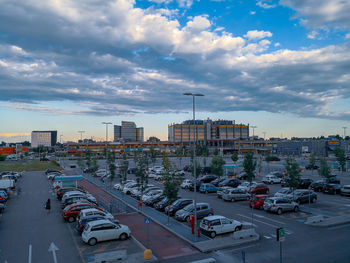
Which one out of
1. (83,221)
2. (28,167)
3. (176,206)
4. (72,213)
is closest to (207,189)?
(176,206)

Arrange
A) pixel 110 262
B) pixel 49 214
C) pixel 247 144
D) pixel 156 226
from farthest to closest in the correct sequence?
1. pixel 247 144
2. pixel 49 214
3. pixel 156 226
4. pixel 110 262

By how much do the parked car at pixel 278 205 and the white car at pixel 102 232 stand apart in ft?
43.4

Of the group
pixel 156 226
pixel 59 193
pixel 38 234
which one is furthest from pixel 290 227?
pixel 59 193

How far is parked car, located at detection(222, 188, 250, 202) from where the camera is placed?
29141 millimetres

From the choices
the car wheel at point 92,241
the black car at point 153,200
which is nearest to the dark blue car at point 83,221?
the car wheel at point 92,241

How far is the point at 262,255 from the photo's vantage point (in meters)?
14.5

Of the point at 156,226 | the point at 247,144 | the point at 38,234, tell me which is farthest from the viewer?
the point at 247,144

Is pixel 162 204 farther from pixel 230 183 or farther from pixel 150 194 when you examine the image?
pixel 230 183

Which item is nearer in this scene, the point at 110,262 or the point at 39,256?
the point at 110,262

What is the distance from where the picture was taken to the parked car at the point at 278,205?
23.3m

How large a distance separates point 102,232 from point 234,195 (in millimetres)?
17012

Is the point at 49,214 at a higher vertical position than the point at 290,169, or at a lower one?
lower

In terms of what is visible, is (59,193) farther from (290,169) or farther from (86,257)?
(290,169)

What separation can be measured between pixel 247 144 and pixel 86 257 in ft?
501
